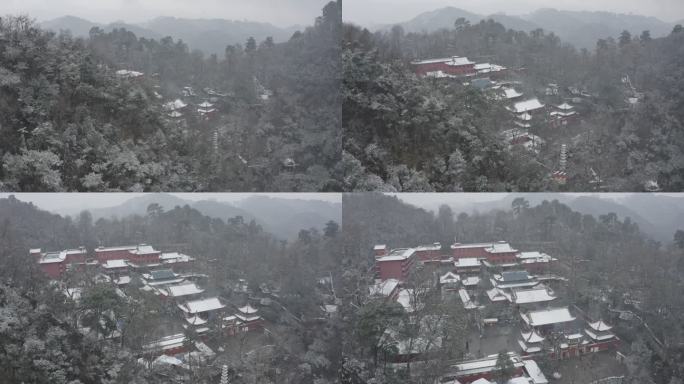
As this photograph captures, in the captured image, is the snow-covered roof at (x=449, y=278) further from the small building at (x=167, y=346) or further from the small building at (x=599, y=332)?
the small building at (x=167, y=346)

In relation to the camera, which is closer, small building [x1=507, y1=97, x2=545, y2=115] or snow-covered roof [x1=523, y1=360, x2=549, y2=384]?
snow-covered roof [x1=523, y1=360, x2=549, y2=384]

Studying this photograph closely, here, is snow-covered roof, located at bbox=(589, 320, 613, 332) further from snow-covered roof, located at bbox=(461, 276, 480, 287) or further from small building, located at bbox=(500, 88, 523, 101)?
small building, located at bbox=(500, 88, 523, 101)

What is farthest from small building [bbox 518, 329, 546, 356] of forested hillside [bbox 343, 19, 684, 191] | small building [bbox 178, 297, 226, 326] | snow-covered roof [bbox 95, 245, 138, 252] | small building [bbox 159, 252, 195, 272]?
snow-covered roof [bbox 95, 245, 138, 252]

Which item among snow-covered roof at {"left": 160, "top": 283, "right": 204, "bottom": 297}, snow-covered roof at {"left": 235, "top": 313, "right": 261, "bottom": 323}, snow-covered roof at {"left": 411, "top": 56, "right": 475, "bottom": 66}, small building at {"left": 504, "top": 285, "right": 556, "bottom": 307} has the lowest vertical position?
snow-covered roof at {"left": 235, "top": 313, "right": 261, "bottom": 323}

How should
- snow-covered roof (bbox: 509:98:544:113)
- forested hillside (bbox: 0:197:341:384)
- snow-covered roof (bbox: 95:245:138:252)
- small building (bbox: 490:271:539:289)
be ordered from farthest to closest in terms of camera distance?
snow-covered roof (bbox: 509:98:544:113)
small building (bbox: 490:271:539:289)
snow-covered roof (bbox: 95:245:138:252)
forested hillside (bbox: 0:197:341:384)

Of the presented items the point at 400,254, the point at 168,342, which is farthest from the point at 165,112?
the point at 400,254

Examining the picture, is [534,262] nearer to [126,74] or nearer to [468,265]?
[468,265]
